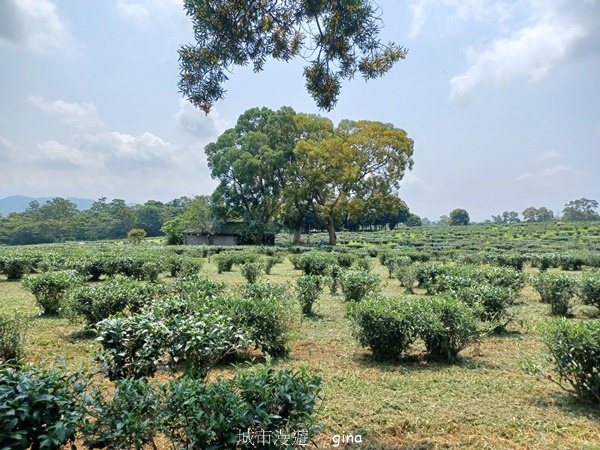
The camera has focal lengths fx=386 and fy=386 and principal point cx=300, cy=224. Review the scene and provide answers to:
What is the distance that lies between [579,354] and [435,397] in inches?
62.7

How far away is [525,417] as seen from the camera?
3.97 m

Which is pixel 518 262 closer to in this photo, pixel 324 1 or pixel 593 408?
pixel 593 408

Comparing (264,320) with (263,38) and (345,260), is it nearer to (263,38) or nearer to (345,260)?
(263,38)

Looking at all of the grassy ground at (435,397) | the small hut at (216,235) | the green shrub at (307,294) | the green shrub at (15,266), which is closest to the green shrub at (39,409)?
the grassy ground at (435,397)

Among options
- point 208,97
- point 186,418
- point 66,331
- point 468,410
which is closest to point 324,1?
point 208,97

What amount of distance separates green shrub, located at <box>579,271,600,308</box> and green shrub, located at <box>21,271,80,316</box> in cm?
1221

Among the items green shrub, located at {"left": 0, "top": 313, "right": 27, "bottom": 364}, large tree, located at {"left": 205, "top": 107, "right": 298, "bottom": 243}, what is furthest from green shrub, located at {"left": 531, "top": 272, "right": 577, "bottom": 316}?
large tree, located at {"left": 205, "top": 107, "right": 298, "bottom": 243}

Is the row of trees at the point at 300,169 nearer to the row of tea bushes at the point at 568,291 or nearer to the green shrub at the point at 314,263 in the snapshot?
the green shrub at the point at 314,263

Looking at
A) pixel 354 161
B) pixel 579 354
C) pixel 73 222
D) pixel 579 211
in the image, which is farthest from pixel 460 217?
pixel 579 354

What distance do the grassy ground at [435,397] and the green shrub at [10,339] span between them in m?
0.34

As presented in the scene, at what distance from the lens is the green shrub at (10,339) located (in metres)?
5.51

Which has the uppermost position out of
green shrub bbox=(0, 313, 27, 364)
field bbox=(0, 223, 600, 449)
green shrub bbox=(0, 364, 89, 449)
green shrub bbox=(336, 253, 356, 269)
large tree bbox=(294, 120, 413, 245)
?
large tree bbox=(294, 120, 413, 245)

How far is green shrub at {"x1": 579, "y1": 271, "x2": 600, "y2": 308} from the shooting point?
9305 millimetres

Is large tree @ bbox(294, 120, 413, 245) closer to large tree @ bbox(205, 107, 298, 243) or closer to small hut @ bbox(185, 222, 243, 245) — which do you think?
large tree @ bbox(205, 107, 298, 243)
